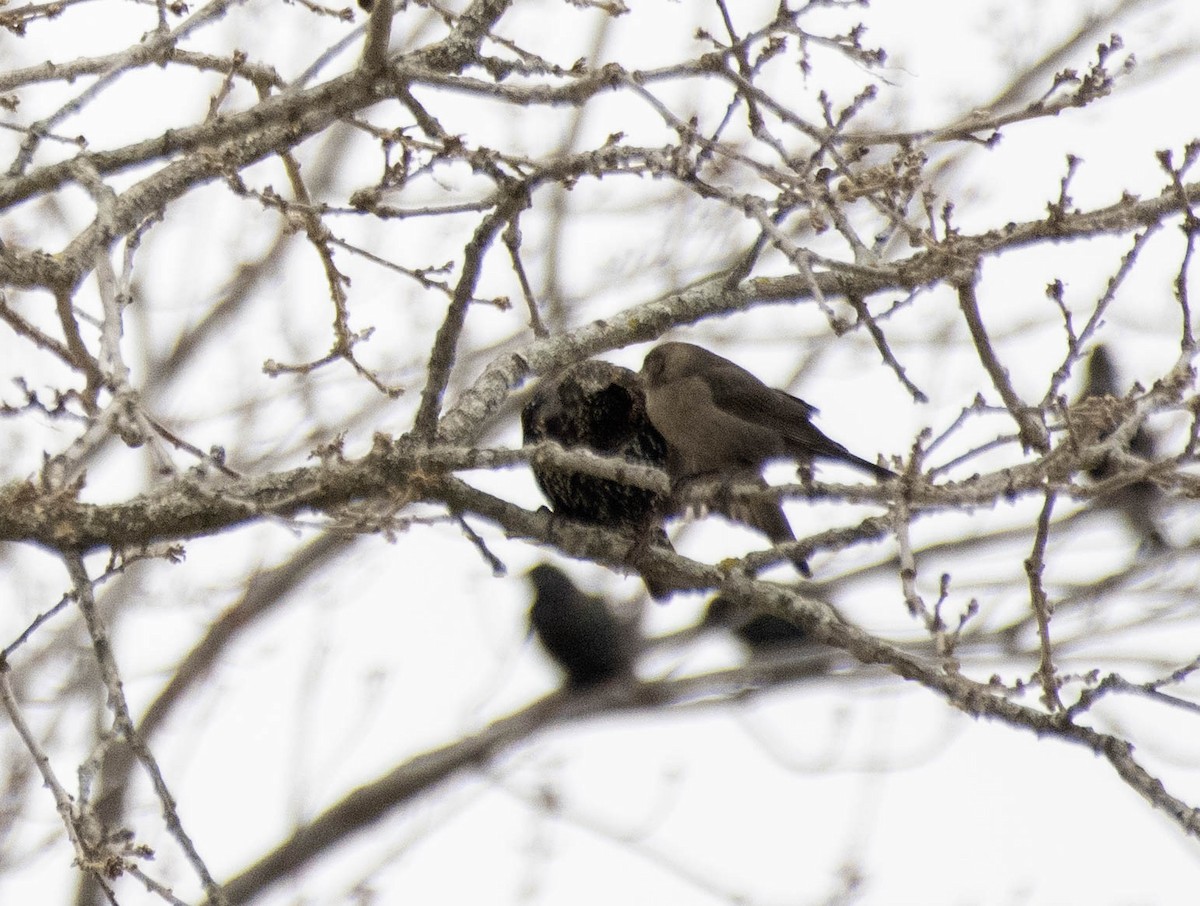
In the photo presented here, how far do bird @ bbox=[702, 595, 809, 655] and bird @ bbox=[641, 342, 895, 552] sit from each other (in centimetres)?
328

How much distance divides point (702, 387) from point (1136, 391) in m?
2.18

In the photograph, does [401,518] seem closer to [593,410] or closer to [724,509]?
[724,509]

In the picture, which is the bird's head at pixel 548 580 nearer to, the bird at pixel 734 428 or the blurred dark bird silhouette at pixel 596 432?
the blurred dark bird silhouette at pixel 596 432

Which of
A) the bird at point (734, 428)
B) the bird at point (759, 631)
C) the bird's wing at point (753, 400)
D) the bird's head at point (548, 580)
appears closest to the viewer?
the bird at point (734, 428)

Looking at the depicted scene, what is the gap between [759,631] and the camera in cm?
846

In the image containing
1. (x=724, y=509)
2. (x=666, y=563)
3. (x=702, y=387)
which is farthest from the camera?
(x=702, y=387)

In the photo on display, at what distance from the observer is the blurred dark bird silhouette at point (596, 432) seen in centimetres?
503

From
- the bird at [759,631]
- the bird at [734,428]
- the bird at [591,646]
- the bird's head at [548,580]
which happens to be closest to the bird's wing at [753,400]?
the bird at [734,428]

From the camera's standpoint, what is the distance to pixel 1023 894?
323 inches

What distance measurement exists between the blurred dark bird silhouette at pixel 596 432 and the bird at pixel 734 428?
0.64 feet

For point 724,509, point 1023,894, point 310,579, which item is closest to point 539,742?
point 310,579

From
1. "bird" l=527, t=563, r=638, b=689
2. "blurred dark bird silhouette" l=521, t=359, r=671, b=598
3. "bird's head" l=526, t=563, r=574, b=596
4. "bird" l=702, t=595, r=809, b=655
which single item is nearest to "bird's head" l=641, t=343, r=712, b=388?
"blurred dark bird silhouette" l=521, t=359, r=671, b=598

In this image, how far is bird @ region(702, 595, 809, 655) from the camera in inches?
327

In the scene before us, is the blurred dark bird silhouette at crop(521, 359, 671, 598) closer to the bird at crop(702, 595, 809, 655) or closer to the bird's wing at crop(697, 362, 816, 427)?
the bird's wing at crop(697, 362, 816, 427)
